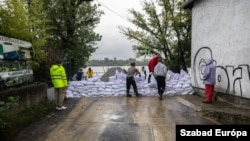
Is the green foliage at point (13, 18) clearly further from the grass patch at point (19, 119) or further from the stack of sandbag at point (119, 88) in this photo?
the stack of sandbag at point (119, 88)

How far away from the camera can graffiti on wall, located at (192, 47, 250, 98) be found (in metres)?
10.2

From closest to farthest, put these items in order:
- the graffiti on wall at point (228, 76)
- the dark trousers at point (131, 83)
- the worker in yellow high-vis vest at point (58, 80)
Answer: the graffiti on wall at point (228, 76) < the worker in yellow high-vis vest at point (58, 80) < the dark trousers at point (131, 83)

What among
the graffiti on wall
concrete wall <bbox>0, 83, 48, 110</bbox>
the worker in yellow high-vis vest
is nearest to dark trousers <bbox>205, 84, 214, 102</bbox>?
the graffiti on wall

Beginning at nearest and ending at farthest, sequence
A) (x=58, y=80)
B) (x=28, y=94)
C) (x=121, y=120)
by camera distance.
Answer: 1. (x=121, y=120)
2. (x=28, y=94)
3. (x=58, y=80)

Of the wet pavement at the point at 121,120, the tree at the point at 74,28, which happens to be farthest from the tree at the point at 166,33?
the wet pavement at the point at 121,120

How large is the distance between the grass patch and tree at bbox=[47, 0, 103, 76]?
32.0 feet

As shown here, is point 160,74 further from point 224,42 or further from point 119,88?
point 224,42

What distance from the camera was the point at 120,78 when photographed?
16.2 m

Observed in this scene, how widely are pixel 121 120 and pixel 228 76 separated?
460 centimetres

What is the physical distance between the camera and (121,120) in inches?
348

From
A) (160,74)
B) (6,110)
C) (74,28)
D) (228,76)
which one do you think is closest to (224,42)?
(228,76)

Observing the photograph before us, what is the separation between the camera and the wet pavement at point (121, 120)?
23.6ft

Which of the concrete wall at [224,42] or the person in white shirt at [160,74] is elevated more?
the concrete wall at [224,42]

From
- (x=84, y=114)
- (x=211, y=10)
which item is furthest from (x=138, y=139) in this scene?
(x=211, y=10)
